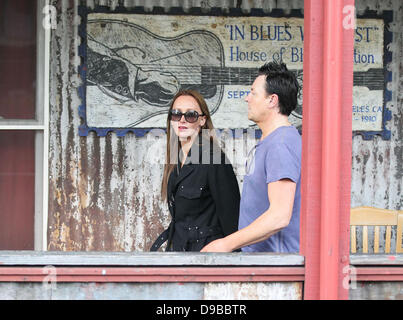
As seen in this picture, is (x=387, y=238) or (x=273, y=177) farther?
(x=387, y=238)

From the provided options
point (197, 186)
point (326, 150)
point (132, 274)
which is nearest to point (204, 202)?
point (197, 186)

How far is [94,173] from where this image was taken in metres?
5.10

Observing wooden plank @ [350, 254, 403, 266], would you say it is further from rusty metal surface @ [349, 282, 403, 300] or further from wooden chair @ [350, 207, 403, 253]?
wooden chair @ [350, 207, 403, 253]

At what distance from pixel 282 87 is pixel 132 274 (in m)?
1.22

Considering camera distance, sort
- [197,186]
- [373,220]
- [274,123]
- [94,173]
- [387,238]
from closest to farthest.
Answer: [274,123], [197,186], [373,220], [387,238], [94,173]

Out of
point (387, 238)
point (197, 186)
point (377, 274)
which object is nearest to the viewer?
point (377, 274)

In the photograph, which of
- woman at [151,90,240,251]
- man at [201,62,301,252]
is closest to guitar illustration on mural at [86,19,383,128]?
woman at [151,90,240,251]

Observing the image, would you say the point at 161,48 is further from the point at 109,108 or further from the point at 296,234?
the point at 296,234

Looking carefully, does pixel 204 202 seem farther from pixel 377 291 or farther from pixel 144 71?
pixel 144 71

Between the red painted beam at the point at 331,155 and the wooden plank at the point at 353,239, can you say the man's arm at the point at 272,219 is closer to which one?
the red painted beam at the point at 331,155

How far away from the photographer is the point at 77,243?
509cm

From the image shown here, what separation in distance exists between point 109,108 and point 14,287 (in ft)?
7.94

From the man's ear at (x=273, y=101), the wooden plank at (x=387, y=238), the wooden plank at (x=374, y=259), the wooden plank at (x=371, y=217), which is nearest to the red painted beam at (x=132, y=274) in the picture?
the wooden plank at (x=374, y=259)

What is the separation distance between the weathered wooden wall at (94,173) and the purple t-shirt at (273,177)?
6.65 ft
